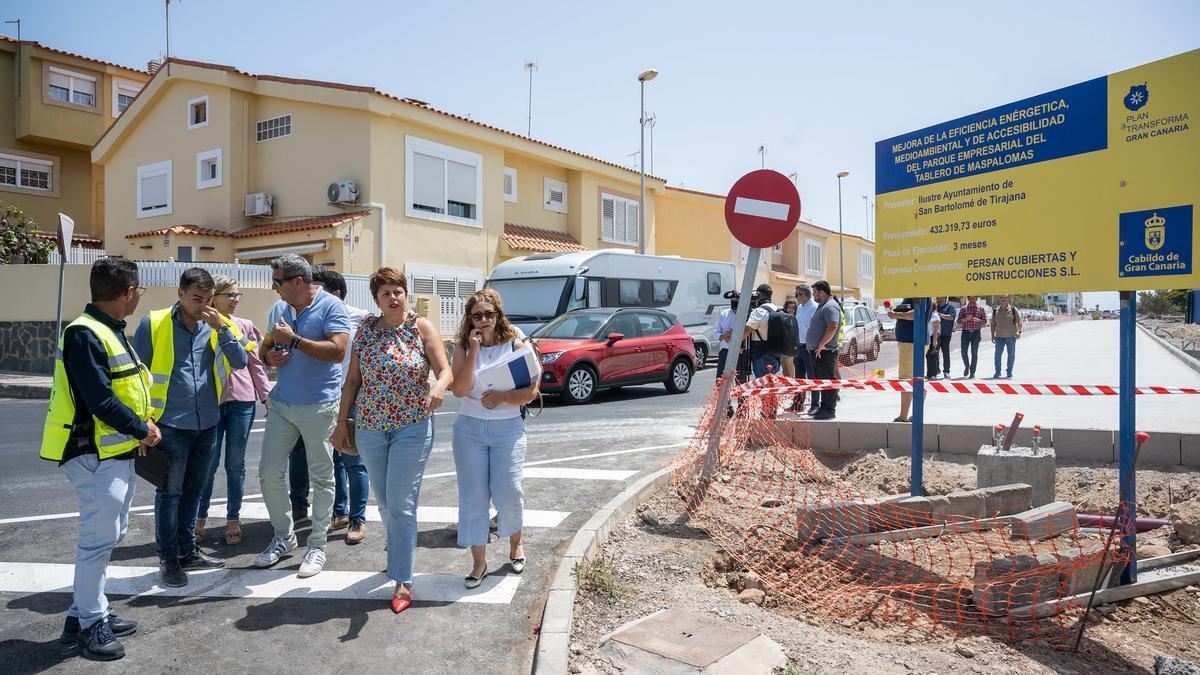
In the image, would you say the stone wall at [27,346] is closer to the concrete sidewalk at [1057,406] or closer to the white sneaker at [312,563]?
the white sneaker at [312,563]

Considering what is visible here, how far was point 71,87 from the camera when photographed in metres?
27.2

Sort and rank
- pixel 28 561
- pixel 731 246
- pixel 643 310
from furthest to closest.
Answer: pixel 731 246 → pixel 643 310 → pixel 28 561

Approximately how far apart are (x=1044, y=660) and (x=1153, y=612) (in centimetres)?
107

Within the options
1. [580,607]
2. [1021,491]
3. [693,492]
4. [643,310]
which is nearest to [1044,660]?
[1021,491]

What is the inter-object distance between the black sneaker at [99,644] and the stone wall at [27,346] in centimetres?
1605

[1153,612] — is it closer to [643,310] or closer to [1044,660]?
[1044,660]

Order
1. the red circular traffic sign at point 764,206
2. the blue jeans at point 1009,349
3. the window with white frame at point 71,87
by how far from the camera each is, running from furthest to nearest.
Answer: the window with white frame at point 71,87 < the blue jeans at point 1009,349 < the red circular traffic sign at point 764,206

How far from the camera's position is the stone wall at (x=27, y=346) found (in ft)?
54.0

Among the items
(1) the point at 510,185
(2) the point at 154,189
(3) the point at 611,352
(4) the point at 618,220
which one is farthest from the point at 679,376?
Answer: (2) the point at 154,189

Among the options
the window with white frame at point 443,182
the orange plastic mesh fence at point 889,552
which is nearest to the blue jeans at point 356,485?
the orange plastic mesh fence at point 889,552

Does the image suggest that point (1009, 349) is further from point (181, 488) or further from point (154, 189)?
point (154, 189)

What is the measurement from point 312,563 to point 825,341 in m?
6.50

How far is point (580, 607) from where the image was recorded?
385 centimetres

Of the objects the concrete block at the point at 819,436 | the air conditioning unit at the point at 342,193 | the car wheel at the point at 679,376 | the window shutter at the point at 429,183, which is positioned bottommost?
the concrete block at the point at 819,436
